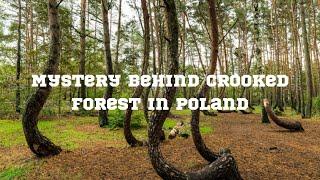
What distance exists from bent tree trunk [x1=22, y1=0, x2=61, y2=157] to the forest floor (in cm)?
30

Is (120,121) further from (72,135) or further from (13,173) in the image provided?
(13,173)

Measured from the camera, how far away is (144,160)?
8.34 m

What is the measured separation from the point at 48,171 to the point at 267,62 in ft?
148

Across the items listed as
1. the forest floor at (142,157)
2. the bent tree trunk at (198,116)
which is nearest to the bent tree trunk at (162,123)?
the forest floor at (142,157)

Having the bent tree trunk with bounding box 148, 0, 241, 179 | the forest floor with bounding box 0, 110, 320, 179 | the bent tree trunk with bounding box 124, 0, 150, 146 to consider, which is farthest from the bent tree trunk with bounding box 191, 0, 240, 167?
the bent tree trunk with bounding box 124, 0, 150, 146

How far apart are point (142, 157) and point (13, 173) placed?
295 centimetres

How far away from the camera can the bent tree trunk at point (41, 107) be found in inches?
336

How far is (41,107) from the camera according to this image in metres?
8.66

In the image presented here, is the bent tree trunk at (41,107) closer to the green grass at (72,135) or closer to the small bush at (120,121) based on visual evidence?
the green grass at (72,135)

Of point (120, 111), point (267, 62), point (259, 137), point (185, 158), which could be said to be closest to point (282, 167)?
point (185, 158)

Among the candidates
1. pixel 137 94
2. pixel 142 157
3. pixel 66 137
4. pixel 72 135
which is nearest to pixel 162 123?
pixel 142 157

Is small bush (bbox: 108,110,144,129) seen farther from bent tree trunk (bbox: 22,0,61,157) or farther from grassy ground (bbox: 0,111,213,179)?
bent tree trunk (bbox: 22,0,61,157)

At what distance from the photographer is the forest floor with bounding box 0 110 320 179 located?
24.1ft

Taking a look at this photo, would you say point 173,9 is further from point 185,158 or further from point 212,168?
point 185,158
